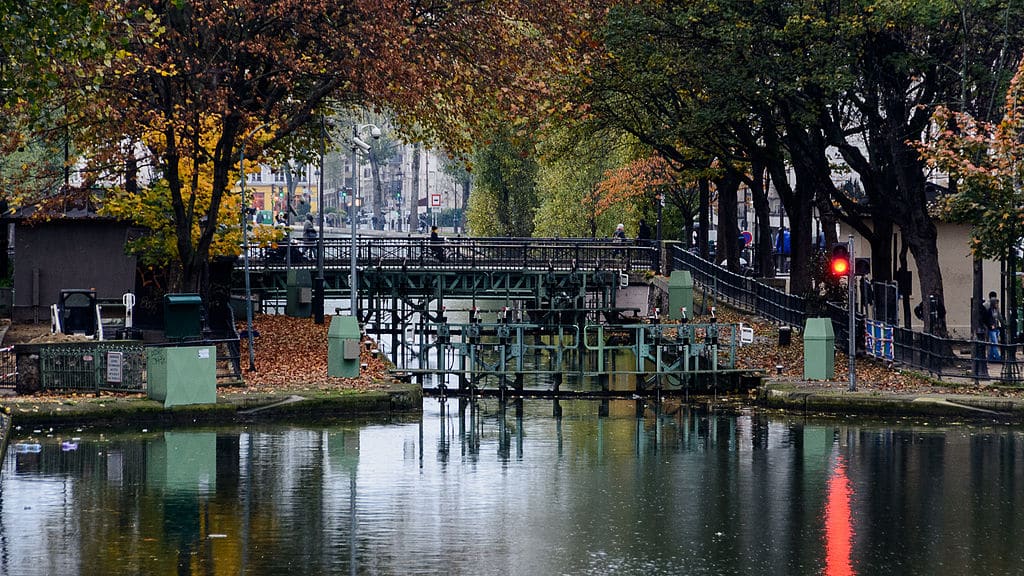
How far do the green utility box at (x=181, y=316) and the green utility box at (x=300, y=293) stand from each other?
19.8 meters

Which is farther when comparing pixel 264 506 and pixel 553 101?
pixel 553 101

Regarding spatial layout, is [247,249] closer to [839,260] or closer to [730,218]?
[839,260]

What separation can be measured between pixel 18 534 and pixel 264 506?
2907mm

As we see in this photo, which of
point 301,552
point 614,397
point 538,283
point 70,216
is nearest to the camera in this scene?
point 301,552

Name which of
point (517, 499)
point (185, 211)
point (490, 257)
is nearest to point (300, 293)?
point (490, 257)

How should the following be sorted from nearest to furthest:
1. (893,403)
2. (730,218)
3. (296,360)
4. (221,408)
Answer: (221,408) < (893,403) < (296,360) < (730,218)

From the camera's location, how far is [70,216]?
135 ft

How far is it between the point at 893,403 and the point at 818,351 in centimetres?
398

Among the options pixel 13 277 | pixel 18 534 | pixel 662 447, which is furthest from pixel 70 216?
pixel 18 534

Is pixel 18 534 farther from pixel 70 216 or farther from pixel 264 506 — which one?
pixel 70 216

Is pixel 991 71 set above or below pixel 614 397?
above

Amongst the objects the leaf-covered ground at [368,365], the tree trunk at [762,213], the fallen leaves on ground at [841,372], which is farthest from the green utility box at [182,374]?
the tree trunk at [762,213]

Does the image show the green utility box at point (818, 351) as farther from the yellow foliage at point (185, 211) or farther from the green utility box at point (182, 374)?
the yellow foliage at point (185, 211)

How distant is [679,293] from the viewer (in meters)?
46.5
